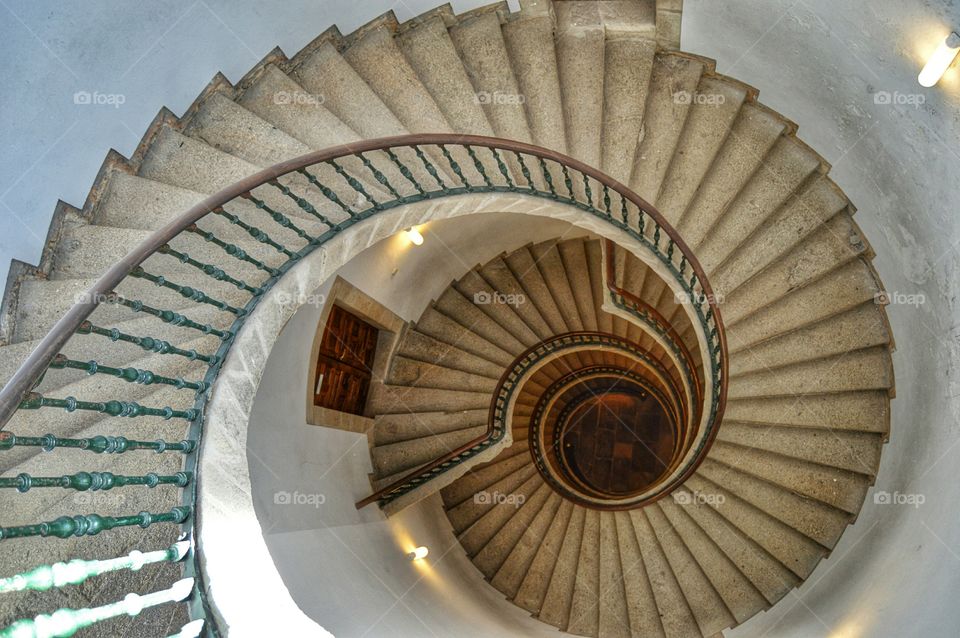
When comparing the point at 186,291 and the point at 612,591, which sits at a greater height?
the point at 186,291

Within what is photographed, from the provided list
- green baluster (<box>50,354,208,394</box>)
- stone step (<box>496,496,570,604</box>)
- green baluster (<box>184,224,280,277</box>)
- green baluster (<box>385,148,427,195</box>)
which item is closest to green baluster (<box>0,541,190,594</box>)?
green baluster (<box>50,354,208,394</box>)

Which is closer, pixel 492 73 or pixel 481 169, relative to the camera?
pixel 481 169

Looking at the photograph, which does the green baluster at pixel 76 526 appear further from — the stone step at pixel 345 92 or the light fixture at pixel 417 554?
the light fixture at pixel 417 554

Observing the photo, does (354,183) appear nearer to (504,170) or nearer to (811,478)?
(504,170)

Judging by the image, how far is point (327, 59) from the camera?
6.34 metres

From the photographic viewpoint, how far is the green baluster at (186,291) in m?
3.75

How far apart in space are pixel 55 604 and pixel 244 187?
2509 millimetres

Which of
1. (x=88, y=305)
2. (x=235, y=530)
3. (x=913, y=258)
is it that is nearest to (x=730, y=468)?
(x=913, y=258)

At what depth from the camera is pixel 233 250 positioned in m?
4.45

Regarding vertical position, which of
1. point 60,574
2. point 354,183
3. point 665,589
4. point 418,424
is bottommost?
point 665,589
